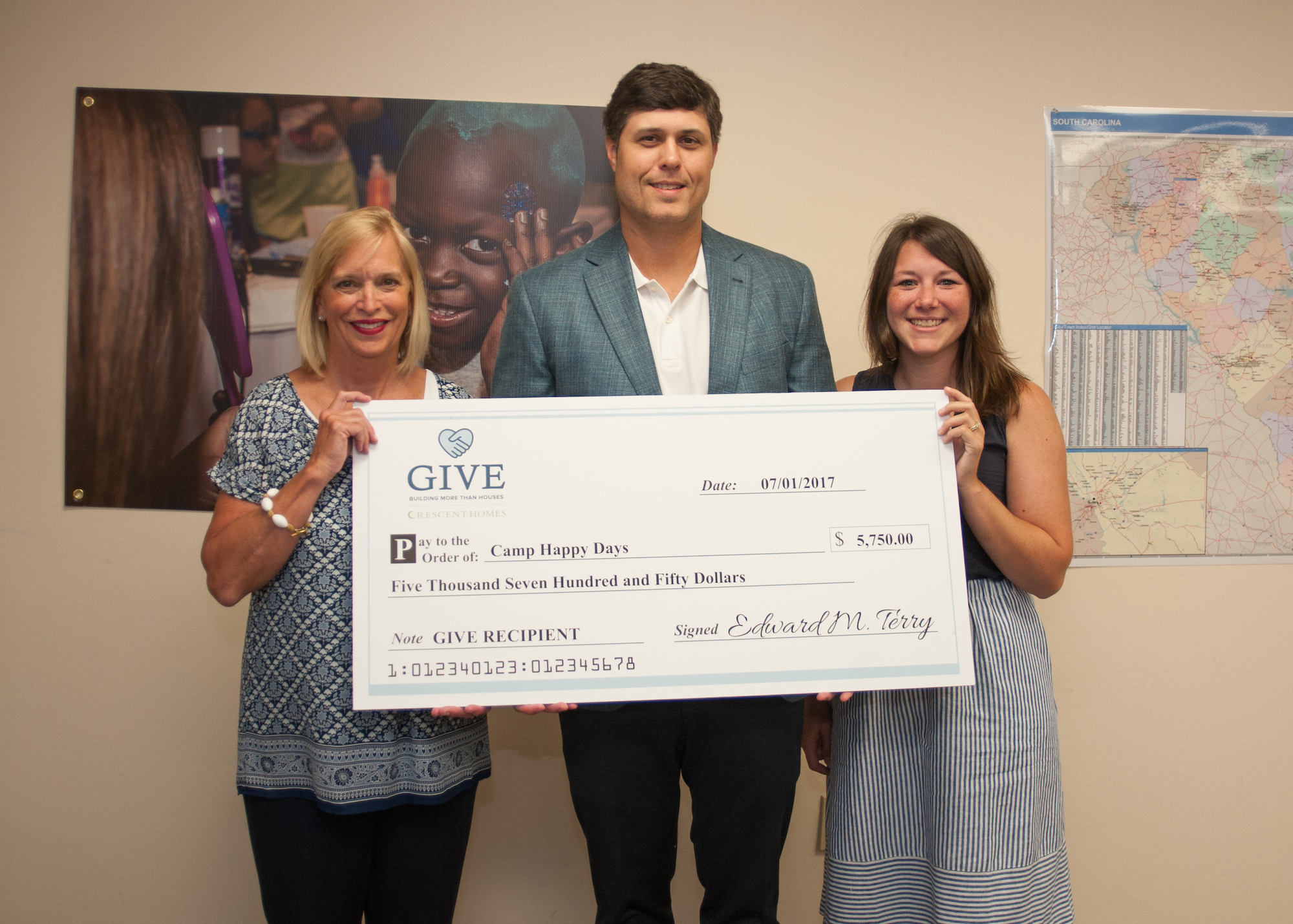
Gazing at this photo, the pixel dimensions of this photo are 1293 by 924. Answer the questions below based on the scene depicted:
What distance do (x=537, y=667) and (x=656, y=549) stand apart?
29 centimetres

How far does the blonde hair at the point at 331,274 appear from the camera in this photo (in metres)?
1.37

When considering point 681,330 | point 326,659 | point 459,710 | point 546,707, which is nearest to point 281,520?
point 326,659

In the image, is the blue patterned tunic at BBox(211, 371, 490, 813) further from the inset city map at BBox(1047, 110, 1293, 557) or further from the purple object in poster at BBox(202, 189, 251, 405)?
the inset city map at BBox(1047, 110, 1293, 557)

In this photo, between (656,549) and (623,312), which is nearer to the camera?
(656,549)

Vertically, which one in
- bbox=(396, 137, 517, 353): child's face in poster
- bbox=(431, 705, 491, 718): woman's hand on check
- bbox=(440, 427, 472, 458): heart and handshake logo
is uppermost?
bbox=(396, 137, 517, 353): child's face in poster

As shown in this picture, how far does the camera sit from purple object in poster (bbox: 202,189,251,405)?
194 centimetres

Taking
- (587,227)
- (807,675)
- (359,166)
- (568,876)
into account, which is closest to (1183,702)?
(807,675)

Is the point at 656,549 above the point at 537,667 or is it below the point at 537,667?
above

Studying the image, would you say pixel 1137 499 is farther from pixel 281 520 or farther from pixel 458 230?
pixel 281 520

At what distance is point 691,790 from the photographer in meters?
1.38

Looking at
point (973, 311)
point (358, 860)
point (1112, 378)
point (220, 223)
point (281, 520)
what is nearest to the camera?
point (281, 520)

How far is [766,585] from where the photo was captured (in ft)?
4.21

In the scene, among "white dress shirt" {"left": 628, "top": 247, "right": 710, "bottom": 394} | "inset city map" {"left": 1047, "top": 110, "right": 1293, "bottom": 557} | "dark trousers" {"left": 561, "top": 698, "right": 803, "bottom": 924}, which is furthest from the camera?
"inset city map" {"left": 1047, "top": 110, "right": 1293, "bottom": 557}

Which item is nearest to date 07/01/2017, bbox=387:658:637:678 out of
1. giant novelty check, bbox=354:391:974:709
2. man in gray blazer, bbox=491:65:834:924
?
giant novelty check, bbox=354:391:974:709
